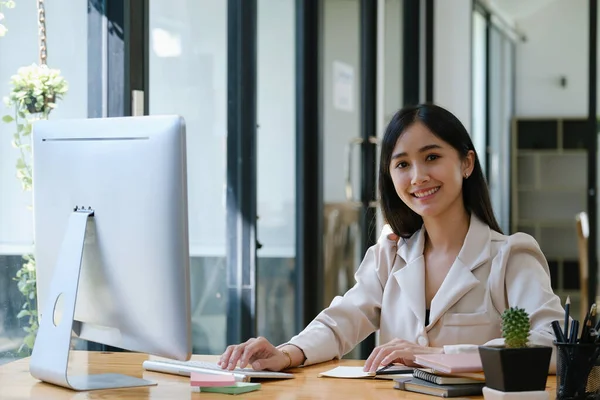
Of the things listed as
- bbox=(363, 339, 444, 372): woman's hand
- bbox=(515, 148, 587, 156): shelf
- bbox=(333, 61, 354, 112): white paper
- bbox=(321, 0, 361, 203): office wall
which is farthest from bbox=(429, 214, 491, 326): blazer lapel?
bbox=(515, 148, 587, 156): shelf

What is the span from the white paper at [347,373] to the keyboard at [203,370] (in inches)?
3.2

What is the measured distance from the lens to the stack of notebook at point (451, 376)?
6.12 ft

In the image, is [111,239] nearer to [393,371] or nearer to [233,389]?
[233,389]

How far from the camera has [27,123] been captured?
2525mm

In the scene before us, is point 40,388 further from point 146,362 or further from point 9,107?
point 9,107

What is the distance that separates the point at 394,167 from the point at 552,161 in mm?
6779

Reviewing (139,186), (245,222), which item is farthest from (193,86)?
(139,186)

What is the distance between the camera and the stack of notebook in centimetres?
187

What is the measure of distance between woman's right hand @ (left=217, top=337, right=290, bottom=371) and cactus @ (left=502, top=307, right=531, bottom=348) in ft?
2.01

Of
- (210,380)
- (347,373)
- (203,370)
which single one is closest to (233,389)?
(210,380)

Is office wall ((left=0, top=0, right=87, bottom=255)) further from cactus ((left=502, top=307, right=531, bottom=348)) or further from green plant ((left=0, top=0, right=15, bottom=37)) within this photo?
cactus ((left=502, top=307, right=531, bottom=348))

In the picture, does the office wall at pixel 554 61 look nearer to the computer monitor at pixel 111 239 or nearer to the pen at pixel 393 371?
the pen at pixel 393 371

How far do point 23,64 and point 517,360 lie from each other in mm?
1474

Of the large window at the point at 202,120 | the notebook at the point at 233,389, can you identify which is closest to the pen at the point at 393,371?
the notebook at the point at 233,389
